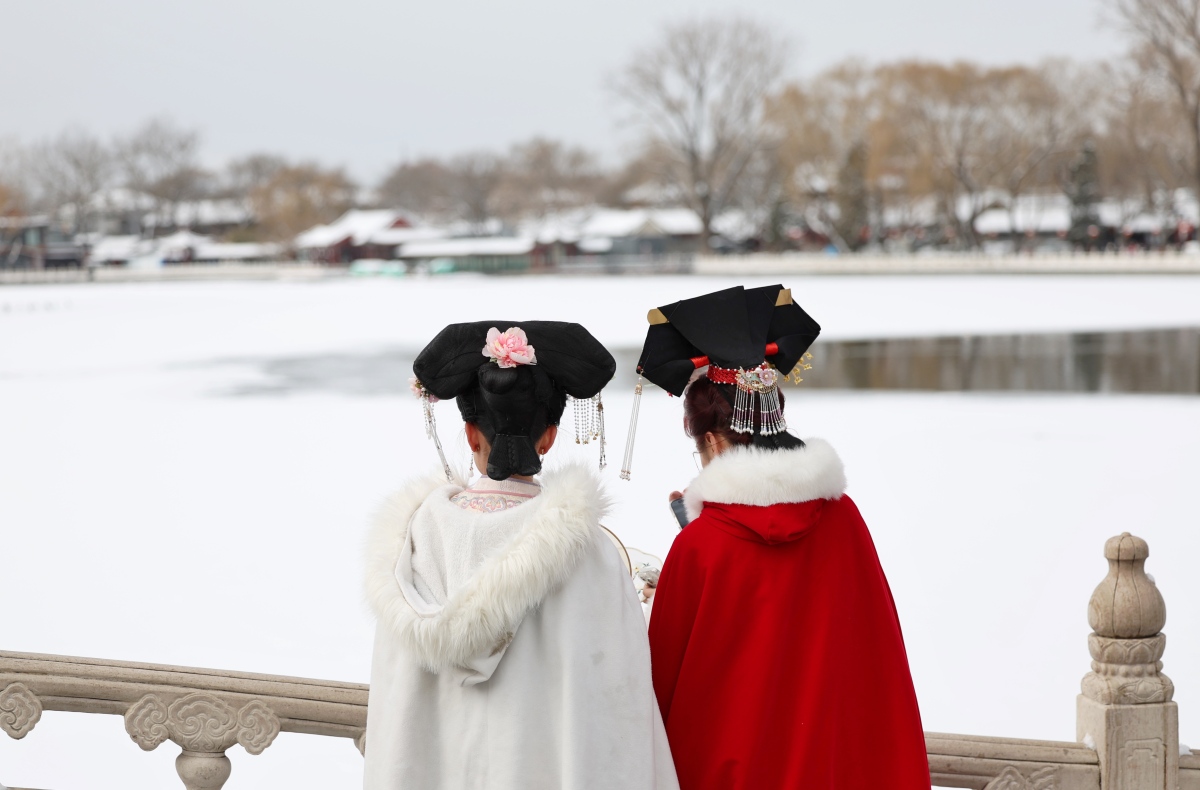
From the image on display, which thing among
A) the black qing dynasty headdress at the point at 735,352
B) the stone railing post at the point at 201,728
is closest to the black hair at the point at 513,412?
the black qing dynasty headdress at the point at 735,352

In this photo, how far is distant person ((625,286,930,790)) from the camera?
6.84 feet

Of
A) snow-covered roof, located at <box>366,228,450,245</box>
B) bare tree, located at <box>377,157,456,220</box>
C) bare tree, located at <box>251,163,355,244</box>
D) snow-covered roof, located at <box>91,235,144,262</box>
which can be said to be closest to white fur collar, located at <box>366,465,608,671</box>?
snow-covered roof, located at <box>366,228,450,245</box>

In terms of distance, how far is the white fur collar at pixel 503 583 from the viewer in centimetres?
183

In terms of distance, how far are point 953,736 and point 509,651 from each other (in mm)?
1254

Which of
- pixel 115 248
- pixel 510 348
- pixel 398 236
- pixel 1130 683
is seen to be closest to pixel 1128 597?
pixel 1130 683

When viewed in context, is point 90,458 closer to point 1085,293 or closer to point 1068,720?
point 1068,720

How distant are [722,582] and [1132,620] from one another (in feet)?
3.25

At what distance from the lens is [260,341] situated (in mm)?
23016

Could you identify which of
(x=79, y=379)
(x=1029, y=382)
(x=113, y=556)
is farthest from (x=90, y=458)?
(x=1029, y=382)

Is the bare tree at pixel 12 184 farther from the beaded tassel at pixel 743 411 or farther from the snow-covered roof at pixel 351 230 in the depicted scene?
the beaded tassel at pixel 743 411

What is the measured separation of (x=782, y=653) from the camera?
7.07ft

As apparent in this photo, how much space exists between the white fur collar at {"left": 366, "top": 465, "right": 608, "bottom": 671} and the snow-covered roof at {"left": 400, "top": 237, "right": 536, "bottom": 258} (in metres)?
71.0

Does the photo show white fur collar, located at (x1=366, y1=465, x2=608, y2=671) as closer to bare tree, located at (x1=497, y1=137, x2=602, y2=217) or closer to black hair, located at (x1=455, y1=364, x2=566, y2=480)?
black hair, located at (x1=455, y1=364, x2=566, y2=480)

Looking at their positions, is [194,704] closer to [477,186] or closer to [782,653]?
[782,653]
